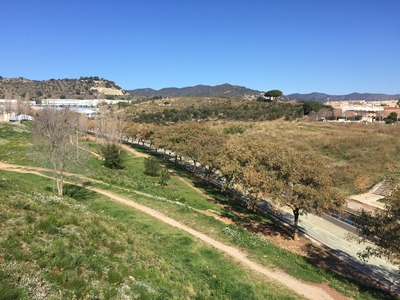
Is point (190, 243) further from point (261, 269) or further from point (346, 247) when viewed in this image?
point (346, 247)

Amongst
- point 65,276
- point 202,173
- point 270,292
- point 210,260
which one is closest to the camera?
point 65,276

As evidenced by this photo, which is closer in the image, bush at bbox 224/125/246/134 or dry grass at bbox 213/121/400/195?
dry grass at bbox 213/121/400/195

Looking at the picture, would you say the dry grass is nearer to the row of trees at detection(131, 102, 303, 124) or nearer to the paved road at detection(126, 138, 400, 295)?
the paved road at detection(126, 138, 400, 295)

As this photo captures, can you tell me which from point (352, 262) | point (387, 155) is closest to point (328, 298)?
point (352, 262)

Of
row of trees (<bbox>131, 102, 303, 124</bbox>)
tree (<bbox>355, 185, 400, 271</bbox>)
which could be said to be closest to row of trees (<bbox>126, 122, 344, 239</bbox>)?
tree (<bbox>355, 185, 400, 271</bbox>)

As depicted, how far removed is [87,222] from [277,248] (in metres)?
13.4

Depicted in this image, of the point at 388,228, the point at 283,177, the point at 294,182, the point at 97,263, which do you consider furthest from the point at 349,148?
the point at 97,263

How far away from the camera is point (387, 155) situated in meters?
55.4

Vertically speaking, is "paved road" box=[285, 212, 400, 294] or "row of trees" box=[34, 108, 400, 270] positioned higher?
"row of trees" box=[34, 108, 400, 270]

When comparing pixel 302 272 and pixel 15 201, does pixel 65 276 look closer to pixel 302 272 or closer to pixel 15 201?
pixel 15 201

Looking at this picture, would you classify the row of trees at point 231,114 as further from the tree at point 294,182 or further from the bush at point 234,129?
the tree at point 294,182

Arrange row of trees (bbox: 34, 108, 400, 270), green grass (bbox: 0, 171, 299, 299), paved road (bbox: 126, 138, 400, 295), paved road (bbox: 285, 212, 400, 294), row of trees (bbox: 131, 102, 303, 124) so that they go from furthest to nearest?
row of trees (bbox: 131, 102, 303, 124)
paved road (bbox: 285, 212, 400, 294)
paved road (bbox: 126, 138, 400, 295)
row of trees (bbox: 34, 108, 400, 270)
green grass (bbox: 0, 171, 299, 299)

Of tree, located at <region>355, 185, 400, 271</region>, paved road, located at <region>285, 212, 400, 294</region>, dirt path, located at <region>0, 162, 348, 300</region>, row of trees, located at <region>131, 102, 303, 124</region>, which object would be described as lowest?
paved road, located at <region>285, 212, 400, 294</region>

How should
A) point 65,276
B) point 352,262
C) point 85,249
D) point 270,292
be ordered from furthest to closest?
point 352,262, point 270,292, point 85,249, point 65,276
